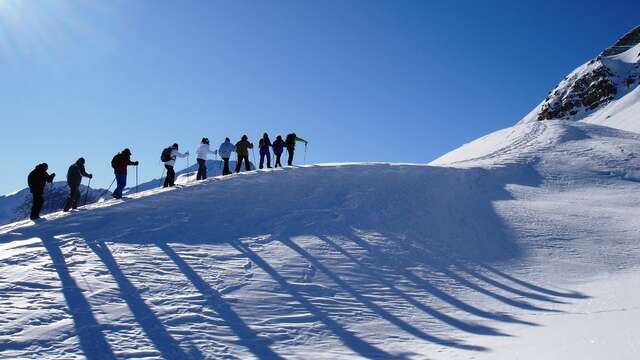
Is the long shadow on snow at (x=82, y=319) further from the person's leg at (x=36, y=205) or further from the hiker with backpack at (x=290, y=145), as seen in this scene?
the hiker with backpack at (x=290, y=145)

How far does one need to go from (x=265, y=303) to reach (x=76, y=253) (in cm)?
456

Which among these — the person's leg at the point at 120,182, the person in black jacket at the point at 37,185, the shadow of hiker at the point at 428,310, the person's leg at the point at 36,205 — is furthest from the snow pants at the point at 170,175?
the shadow of hiker at the point at 428,310

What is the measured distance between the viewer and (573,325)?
8.19m

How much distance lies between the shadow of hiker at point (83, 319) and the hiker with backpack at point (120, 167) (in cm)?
576

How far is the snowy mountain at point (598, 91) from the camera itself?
300 feet

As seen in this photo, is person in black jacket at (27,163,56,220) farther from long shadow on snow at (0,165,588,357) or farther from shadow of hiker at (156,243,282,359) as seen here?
shadow of hiker at (156,243,282,359)

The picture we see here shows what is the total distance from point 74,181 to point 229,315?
883 centimetres

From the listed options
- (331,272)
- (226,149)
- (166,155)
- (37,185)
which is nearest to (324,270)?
(331,272)

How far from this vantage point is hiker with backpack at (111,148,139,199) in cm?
1548

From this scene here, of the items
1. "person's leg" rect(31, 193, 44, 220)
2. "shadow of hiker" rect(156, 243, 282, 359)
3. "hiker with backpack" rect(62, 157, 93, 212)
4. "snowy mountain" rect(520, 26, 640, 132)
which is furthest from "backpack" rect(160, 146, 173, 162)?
"snowy mountain" rect(520, 26, 640, 132)

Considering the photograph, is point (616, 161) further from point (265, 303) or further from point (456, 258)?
point (265, 303)

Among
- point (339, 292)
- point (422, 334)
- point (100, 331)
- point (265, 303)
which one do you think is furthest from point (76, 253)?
point (422, 334)

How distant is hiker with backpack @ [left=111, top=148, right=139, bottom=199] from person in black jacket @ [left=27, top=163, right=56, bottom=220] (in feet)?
6.91

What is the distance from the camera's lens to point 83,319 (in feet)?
24.6
